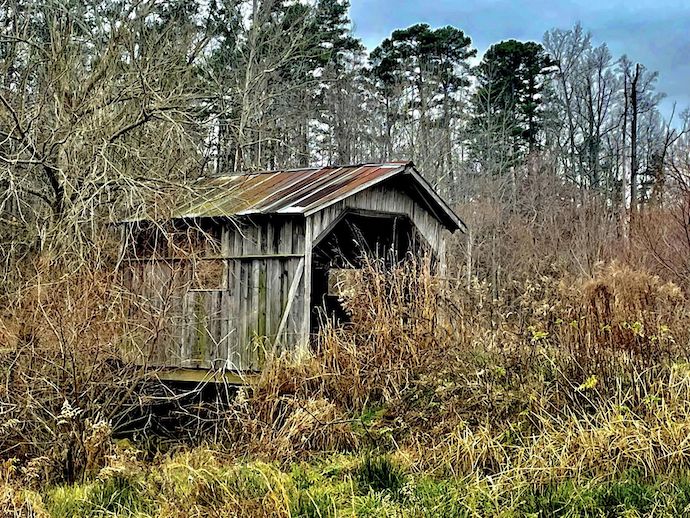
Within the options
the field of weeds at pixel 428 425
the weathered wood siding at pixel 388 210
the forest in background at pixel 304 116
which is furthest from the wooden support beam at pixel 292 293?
the forest in background at pixel 304 116

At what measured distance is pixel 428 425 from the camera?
23.2 ft

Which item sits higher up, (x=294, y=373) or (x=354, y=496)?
(x=294, y=373)

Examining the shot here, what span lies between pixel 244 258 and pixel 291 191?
1.20m

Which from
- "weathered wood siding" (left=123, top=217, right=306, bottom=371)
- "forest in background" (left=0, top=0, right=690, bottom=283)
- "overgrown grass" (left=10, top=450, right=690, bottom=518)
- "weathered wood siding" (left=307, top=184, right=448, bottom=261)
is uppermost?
"forest in background" (left=0, top=0, right=690, bottom=283)

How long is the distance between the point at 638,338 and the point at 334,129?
20972 millimetres

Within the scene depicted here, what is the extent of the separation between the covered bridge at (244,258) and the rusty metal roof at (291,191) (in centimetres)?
2

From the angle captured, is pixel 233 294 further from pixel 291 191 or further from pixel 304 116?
pixel 304 116

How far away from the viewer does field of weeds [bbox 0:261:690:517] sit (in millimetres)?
5355

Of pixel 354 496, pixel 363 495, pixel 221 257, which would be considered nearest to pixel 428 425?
pixel 363 495

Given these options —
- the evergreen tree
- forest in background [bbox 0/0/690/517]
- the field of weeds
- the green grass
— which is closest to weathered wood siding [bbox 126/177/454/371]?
forest in background [bbox 0/0/690/517]

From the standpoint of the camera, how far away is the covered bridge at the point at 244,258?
393 inches

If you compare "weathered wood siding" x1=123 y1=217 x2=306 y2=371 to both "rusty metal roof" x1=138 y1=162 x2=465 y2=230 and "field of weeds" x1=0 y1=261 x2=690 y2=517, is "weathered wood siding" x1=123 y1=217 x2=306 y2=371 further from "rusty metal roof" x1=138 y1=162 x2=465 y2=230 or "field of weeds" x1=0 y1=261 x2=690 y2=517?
"field of weeds" x1=0 y1=261 x2=690 y2=517

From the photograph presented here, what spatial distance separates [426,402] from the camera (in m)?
7.43

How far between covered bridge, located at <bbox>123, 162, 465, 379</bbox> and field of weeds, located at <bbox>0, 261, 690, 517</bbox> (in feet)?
3.23
